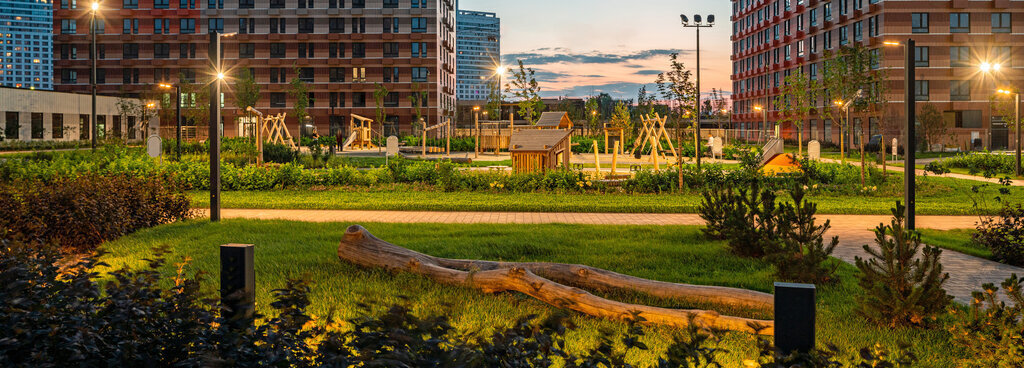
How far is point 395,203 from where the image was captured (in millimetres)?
16766

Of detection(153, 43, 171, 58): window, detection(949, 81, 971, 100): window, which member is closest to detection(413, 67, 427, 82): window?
detection(153, 43, 171, 58): window

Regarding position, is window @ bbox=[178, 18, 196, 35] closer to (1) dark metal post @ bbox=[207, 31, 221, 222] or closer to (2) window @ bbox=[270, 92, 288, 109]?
(2) window @ bbox=[270, 92, 288, 109]

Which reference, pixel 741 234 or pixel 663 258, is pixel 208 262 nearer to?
pixel 663 258

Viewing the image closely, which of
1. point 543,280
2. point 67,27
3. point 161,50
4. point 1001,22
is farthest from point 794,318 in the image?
point 67,27

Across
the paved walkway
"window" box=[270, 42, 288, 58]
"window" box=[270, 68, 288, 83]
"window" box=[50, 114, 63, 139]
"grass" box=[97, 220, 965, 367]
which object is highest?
"window" box=[270, 42, 288, 58]

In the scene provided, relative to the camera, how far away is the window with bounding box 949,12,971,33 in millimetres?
58812

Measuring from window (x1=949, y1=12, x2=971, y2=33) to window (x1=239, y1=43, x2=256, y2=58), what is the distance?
65.4 metres

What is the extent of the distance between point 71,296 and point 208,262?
17.5 ft

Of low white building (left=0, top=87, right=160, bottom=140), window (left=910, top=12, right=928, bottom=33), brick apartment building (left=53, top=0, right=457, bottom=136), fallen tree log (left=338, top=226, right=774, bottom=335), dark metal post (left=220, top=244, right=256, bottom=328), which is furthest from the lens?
brick apartment building (left=53, top=0, right=457, bottom=136)

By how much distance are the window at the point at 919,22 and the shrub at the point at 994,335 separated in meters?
61.5

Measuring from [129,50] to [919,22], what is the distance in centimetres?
7576

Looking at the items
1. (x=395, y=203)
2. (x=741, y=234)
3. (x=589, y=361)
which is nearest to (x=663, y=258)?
(x=741, y=234)

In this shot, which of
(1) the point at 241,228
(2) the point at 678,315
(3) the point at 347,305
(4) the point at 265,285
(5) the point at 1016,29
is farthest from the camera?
(5) the point at 1016,29

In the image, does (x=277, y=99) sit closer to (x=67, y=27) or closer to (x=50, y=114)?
(x=67, y=27)
